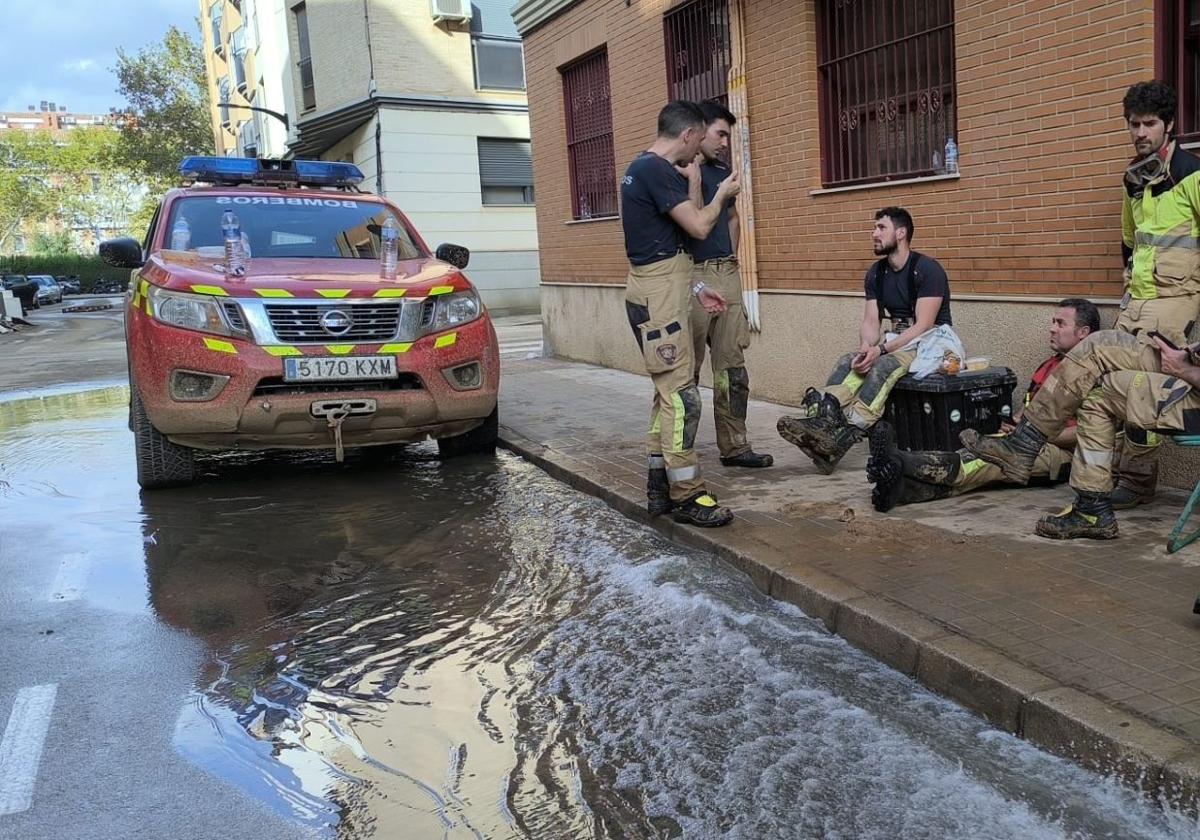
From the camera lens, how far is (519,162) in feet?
85.7

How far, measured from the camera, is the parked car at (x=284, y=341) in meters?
6.05

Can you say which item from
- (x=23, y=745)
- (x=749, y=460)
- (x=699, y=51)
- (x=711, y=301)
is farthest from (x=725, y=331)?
(x=699, y=51)

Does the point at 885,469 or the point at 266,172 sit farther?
the point at 266,172

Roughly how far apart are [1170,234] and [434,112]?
21596 mm

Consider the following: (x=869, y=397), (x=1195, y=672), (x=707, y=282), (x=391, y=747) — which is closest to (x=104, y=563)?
(x=391, y=747)

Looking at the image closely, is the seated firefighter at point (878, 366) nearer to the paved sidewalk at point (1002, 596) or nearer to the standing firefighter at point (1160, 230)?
the paved sidewalk at point (1002, 596)

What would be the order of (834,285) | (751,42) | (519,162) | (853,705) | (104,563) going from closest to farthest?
1. (853,705)
2. (104,563)
3. (834,285)
4. (751,42)
5. (519,162)

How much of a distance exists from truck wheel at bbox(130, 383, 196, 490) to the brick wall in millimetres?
4759

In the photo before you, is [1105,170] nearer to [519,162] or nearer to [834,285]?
[834,285]

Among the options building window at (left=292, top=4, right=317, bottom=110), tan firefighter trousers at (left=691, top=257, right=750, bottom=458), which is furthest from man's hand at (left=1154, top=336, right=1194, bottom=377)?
building window at (left=292, top=4, right=317, bottom=110)

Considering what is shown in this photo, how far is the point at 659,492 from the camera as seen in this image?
17.7 feet

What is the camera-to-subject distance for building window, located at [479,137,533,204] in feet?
83.6

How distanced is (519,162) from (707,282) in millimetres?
20739

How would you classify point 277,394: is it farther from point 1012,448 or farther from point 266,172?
point 1012,448
